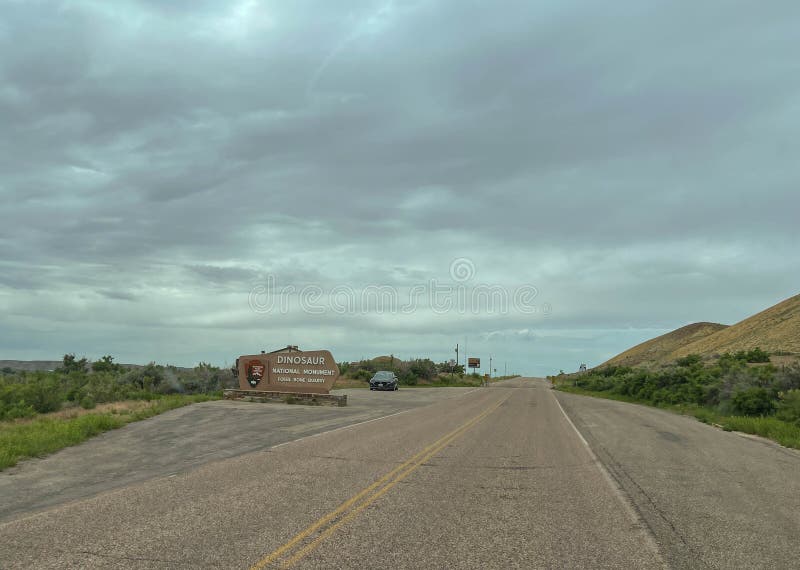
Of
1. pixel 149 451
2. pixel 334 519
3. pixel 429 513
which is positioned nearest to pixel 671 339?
pixel 149 451

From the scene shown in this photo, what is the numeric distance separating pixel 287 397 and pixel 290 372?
1.45 m

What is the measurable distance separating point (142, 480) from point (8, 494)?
1964mm

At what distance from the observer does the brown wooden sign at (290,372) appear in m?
30.5

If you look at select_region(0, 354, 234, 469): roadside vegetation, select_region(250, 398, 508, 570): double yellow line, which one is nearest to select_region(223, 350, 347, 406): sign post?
select_region(0, 354, 234, 469): roadside vegetation

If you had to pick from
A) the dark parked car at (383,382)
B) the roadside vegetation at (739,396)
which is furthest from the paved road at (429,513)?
the dark parked car at (383,382)

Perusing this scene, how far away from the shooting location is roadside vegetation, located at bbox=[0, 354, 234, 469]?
46.9ft

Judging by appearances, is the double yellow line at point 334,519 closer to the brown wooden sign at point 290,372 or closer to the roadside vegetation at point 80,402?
the roadside vegetation at point 80,402

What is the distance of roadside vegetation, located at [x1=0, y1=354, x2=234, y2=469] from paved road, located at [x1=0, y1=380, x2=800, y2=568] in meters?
2.66

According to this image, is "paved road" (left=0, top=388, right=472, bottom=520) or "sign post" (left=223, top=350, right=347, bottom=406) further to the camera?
"sign post" (left=223, top=350, right=347, bottom=406)

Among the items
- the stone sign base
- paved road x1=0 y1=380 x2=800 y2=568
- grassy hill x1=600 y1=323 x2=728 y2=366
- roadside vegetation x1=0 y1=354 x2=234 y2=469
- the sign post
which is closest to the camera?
paved road x1=0 y1=380 x2=800 y2=568

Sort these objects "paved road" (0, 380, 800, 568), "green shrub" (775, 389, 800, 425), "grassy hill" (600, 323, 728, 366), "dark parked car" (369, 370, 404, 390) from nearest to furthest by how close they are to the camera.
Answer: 1. "paved road" (0, 380, 800, 568)
2. "green shrub" (775, 389, 800, 425)
3. "dark parked car" (369, 370, 404, 390)
4. "grassy hill" (600, 323, 728, 366)

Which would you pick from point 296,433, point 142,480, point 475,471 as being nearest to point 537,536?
point 475,471

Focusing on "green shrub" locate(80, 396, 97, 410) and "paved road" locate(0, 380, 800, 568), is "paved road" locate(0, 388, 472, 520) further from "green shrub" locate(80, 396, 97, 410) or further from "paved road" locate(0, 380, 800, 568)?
"green shrub" locate(80, 396, 97, 410)

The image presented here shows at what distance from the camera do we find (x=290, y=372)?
3100cm
